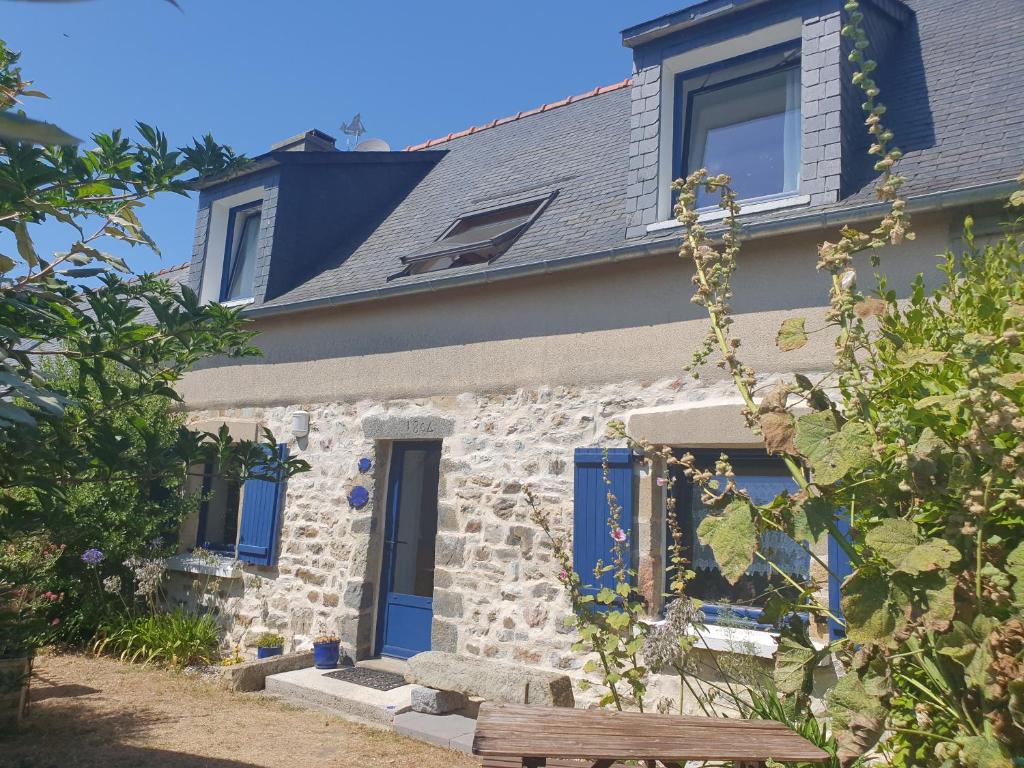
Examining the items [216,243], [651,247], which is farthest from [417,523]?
[216,243]

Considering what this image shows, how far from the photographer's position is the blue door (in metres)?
6.90

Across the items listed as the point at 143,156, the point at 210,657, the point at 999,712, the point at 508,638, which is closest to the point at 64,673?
the point at 210,657

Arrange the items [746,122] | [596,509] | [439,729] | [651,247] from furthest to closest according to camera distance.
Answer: [746,122]
[596,509]
[651,247]
[439,729]

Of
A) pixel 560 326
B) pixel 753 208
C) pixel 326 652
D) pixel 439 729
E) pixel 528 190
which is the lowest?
pixel 439 729

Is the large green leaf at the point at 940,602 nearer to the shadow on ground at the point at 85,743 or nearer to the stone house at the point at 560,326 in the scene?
the stone house at the point at 560,326

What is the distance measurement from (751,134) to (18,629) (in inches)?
221

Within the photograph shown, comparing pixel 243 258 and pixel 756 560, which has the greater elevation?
pixel 243 258

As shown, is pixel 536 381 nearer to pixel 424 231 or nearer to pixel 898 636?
pixel 424 231

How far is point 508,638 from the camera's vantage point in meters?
5.91

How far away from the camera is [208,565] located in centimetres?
802

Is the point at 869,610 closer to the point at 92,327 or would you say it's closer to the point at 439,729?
the point at 92,327

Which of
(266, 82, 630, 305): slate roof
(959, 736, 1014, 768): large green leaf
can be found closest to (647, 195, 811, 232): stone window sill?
(266, 82, 630, 305): slate roof

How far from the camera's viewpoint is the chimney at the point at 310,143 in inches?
384

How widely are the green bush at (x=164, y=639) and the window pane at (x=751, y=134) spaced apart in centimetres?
601
